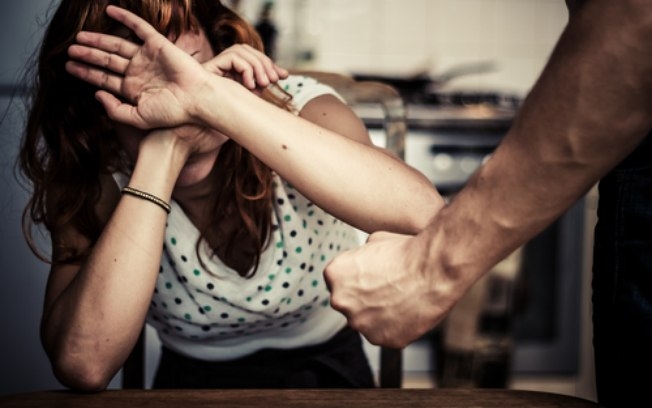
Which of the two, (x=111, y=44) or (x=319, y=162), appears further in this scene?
(x=111, y=44)

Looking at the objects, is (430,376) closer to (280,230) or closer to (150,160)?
(280,230)

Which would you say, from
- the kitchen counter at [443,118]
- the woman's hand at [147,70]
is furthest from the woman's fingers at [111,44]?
the kitchen counter at [443,118]

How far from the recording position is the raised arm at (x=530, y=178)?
0.47 m

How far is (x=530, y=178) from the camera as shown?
0.53m

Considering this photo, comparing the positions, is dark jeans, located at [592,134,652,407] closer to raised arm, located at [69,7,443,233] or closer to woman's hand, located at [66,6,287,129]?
raised arm, located at [69,7,443,233]

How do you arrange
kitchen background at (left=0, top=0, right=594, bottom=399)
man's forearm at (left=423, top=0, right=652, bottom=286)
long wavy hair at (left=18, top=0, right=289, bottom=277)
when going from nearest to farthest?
man's forearm at (left=423, top=0, right=652, bottom=286)
long wavy hair at (left=18, top=0, right=289, bottom=277)
kitchen background at (left=0, top=0, right=594, bottom=399)

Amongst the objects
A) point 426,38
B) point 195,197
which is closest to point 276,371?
point 195,197

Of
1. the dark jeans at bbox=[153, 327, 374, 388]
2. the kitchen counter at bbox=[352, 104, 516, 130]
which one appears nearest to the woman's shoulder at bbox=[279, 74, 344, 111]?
the dark jeans at bbox=[153, 327, 374, 388]

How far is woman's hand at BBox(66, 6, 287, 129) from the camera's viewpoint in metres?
0.84

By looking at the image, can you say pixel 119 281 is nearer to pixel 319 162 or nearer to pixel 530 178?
pixel 319 162

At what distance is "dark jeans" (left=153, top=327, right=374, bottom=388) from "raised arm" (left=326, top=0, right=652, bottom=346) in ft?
1.75

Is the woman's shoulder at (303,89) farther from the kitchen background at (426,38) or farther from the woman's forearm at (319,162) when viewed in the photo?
the kitchen background at (426,38)

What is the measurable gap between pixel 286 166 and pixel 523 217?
0.30 m

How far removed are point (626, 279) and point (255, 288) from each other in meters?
0.63
